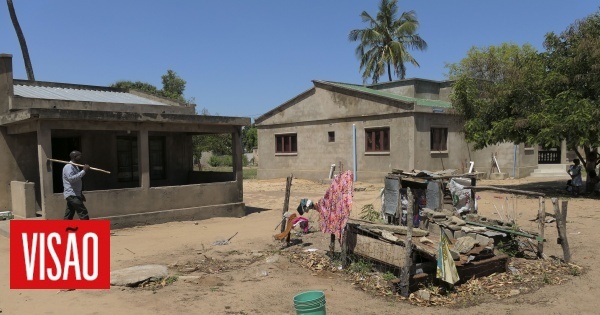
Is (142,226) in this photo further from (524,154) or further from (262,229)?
(524,154)

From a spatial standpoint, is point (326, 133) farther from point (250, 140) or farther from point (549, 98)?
point (250, 140)

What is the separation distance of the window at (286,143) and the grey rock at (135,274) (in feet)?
68.1

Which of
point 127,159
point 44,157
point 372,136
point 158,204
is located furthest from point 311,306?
point 372,136

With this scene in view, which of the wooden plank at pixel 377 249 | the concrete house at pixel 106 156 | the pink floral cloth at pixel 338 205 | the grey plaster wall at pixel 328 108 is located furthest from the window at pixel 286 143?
the wooden plank at pixel 377 249

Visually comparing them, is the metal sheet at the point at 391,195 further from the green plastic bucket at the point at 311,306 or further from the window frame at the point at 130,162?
the window frame at the point at 130,162

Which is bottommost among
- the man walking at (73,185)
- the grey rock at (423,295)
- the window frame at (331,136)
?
the grey rock at (423,295)

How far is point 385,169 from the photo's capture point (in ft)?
74.3

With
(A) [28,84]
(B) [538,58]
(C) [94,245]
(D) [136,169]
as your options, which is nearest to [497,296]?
(C) [94,245]

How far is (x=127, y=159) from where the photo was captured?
1393 centimetres

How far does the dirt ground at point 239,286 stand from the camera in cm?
564

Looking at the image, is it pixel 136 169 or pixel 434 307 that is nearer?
pixel 434 307

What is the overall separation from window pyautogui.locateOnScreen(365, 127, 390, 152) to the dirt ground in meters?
11.7

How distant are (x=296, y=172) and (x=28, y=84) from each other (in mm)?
15371

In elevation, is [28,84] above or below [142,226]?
above
